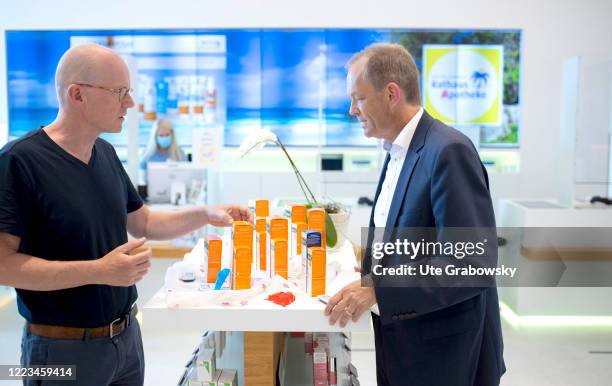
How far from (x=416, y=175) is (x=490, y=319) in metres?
0.52

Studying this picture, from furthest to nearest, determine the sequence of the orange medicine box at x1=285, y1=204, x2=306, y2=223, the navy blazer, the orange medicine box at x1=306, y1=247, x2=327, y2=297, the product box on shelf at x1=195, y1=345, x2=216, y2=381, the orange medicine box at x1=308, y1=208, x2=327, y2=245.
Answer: the orange medicine box at x1=285, y1=204, x2=306, y2=223 < the orange medicine box at x1=308, y1=208, x2=327, y2=245 < the product box on shelf at x1=195, y1=345, x2=216, y2=381 < the orange medicine box at x1=306, y1=247, x2=327, y2=297 < the navy blazer

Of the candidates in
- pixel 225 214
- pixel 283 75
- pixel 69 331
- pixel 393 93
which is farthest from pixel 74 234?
pixel 283 75

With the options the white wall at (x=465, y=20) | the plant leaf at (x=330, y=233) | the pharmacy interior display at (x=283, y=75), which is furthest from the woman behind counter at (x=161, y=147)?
the plant leaf at (x=330, y=233)

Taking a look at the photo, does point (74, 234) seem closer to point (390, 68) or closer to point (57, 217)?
point (57, 217)

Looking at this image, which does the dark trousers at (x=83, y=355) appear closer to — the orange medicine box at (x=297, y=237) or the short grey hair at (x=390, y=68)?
the orange medicine box at (x=297, y=237)

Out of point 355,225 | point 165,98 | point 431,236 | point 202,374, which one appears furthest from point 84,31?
point 431,236

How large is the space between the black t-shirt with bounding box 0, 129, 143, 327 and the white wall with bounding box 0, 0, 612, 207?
533 centimetres

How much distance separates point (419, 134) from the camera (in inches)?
74.9

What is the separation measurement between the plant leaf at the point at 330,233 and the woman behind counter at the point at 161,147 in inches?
142

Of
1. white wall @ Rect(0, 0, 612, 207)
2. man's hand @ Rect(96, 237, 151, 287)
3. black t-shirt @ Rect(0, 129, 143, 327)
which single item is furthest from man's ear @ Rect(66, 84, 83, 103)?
white wall @ Rect(0, 0, 612, 207)

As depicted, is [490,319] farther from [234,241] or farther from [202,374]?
[202,374]

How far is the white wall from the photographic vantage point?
689cm

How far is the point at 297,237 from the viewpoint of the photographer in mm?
2426

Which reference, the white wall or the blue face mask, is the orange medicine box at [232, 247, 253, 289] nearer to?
the blue face mask
